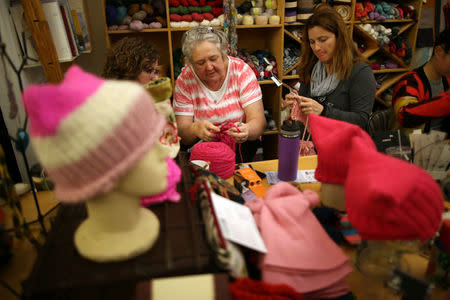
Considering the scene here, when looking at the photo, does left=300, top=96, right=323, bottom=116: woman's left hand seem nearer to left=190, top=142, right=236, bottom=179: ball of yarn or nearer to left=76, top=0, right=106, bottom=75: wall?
left=190, top=142, right=236, bottom=179: ball of yarn

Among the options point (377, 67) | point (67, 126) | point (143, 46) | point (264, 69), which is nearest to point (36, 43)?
point (143, 46)

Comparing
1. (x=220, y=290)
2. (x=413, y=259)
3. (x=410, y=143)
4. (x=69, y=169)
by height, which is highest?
(x=69, y=169)

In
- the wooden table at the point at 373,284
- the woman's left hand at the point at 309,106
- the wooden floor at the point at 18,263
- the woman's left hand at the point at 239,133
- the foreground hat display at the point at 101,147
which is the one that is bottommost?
the wooden table at the point at 373,284

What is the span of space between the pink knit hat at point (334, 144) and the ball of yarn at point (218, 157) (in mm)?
468

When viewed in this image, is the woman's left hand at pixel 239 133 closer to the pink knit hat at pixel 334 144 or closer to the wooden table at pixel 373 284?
the pink knit hat at pixel 334 144

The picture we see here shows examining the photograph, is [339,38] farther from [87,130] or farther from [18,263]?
[18,263]

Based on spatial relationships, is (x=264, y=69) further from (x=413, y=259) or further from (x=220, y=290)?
(x=220, y=290)

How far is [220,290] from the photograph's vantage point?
2.45 feet

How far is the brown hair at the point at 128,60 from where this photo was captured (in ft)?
5.49

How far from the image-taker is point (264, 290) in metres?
0.79

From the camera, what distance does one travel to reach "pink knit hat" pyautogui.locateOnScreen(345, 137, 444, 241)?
0.73 m

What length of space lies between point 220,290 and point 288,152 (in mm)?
811

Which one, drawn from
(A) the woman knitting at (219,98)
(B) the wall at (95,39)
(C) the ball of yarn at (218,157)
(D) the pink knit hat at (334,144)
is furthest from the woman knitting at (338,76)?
(B) the wall at (95,39)

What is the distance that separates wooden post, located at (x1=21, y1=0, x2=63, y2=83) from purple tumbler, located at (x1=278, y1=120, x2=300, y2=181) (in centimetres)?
127
